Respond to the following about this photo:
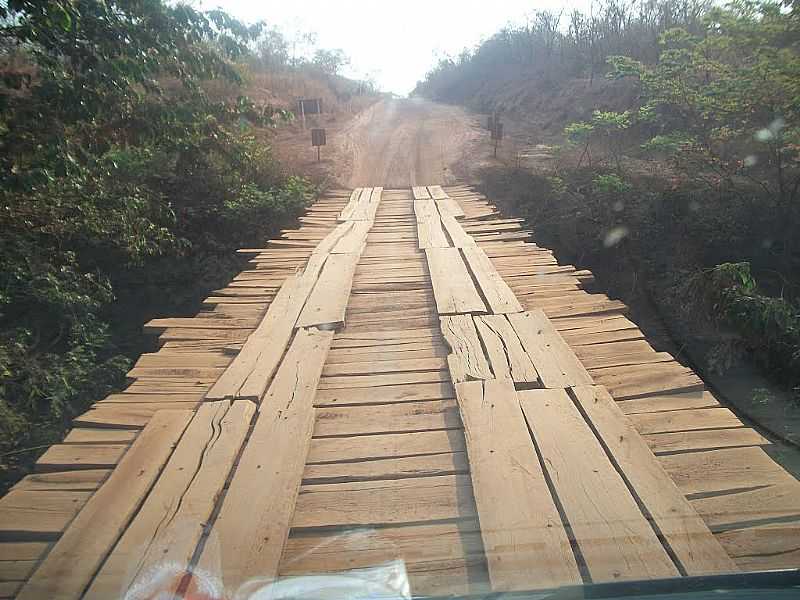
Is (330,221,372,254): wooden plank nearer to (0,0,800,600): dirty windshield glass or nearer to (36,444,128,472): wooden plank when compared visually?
(0,0,800,600): dirty windshield glass

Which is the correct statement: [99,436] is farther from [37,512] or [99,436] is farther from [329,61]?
[329,61]

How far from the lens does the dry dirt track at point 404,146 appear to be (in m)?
15.4

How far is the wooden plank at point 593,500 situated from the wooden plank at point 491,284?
5.72 feet

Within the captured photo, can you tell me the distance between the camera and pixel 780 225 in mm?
9531

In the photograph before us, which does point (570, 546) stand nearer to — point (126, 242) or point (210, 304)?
point (210, 304)

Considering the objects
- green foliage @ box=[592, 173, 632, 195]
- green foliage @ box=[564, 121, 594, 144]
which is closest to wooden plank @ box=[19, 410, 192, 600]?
green foliage @ box=[592, 173, 632, 195]

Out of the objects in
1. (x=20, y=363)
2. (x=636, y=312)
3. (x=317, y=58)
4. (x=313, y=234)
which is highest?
(x=317, y=58)

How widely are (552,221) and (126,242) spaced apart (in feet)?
23.0

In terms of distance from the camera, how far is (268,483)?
8.87ft

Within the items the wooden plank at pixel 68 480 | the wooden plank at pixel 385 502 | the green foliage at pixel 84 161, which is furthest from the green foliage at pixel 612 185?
the wooden plank at pixel 68 480

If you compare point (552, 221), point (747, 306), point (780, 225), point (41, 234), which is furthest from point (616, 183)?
point (41, 234)

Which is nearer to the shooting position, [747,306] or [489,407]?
[489,407]

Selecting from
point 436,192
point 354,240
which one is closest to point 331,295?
point 354,240

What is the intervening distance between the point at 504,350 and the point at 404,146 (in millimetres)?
17300
